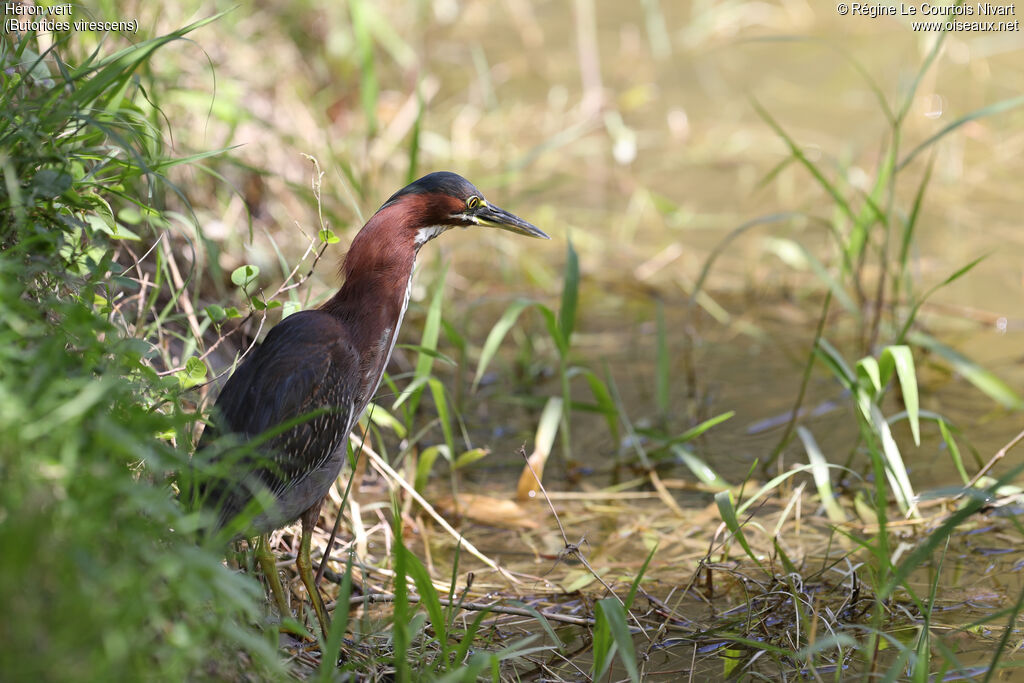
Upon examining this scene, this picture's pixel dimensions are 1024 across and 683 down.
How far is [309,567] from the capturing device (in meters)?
3.23

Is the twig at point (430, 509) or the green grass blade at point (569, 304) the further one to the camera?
the green grass blade at point (569, 304)

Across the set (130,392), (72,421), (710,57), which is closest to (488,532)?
(130,392)

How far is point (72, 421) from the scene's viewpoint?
1980 millimetres

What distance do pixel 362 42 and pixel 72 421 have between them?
3684 millimetres

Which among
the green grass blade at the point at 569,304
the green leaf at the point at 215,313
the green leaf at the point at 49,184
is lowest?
the green grass blade at the point at 569,304

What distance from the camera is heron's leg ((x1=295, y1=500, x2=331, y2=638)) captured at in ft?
10.3

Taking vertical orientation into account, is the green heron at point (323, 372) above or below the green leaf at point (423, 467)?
above

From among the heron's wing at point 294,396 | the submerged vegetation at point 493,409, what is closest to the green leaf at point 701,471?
the submerged vegetation at point 493,409

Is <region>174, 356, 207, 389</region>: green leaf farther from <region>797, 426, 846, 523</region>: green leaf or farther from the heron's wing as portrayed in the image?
<region>797, 426, 846, 523</region>: green leaf

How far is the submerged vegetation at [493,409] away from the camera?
2.03 metres

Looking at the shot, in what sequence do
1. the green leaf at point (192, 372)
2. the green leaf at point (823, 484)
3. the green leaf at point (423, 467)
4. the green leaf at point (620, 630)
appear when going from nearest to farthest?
1. the green leaf at point (620, 630)
2. the green leaf at point (192, 372)
3. the green leaf at point (823, 484)
4. the green leaf at point (423, 467)

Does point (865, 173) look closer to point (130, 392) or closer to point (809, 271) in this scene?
point (809, 271)

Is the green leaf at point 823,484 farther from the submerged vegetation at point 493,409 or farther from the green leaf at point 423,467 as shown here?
the green leaf at point 423,467

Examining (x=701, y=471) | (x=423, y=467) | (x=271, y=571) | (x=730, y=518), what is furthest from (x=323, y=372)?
(x=701, y=471)
